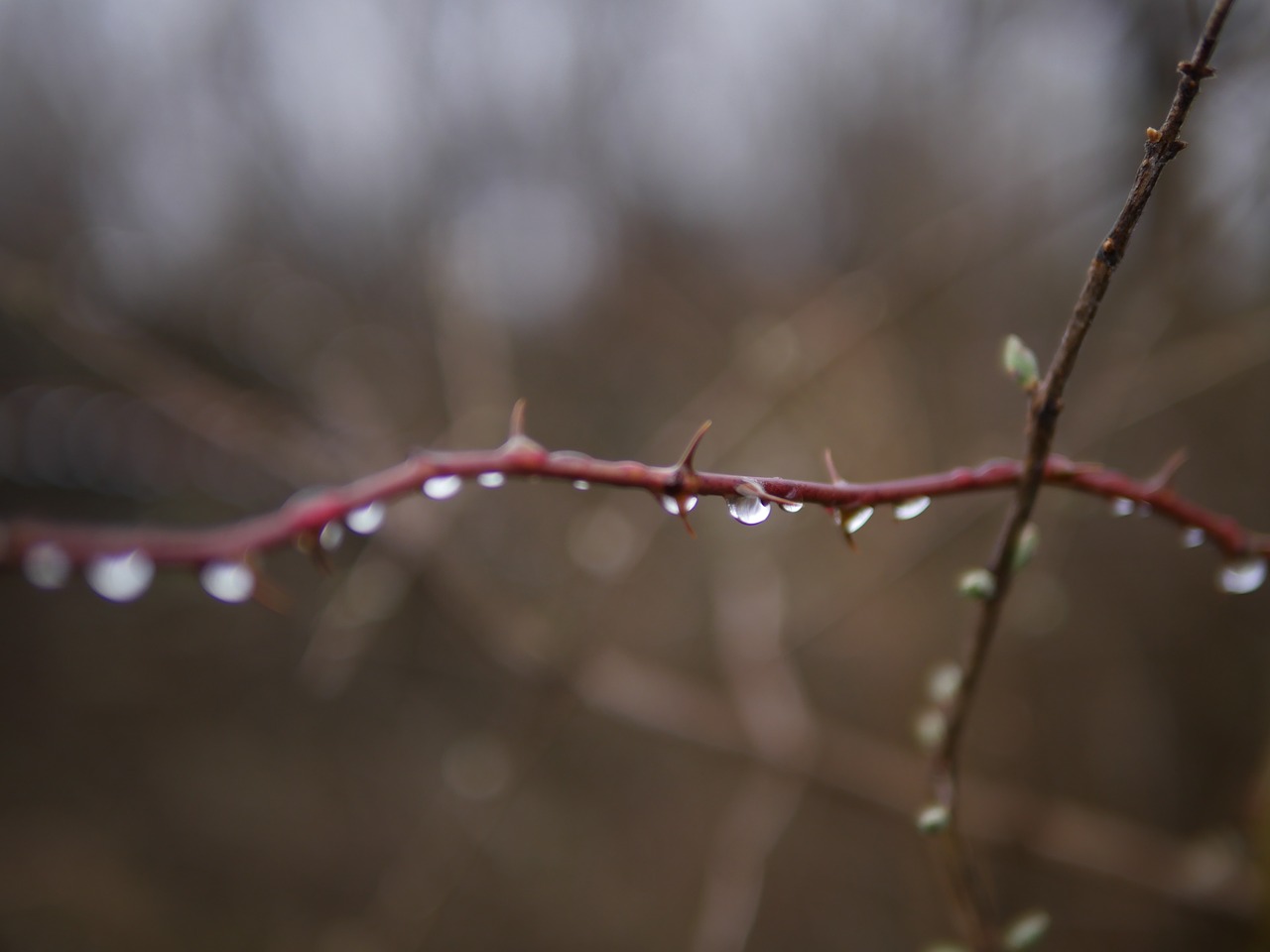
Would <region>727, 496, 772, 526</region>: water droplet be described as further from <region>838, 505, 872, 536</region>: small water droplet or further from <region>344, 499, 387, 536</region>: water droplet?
<region>344, 499, 387, 536</region>: water droplet

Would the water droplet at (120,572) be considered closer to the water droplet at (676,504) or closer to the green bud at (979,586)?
the water droplet at (676,504)

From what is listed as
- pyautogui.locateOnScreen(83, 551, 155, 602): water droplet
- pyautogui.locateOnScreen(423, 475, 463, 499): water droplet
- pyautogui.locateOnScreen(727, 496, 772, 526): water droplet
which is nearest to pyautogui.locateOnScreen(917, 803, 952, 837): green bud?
pyautogui.locateOnScreen(727, 496, 772, 526): water droplet

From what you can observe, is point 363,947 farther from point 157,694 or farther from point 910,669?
point 157,694

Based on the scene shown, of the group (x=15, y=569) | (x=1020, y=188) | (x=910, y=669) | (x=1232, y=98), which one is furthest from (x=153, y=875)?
(x=1232, y=98)

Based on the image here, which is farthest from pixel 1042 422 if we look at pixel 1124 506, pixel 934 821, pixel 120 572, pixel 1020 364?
pixel 120 572

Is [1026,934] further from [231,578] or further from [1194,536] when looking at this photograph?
[231,578]

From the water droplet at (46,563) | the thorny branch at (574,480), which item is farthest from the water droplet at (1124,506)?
the water droplet at (46,563)

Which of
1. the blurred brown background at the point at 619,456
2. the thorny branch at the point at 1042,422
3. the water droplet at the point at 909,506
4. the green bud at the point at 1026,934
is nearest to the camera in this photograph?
the thorny branch at the point at 1042,422
